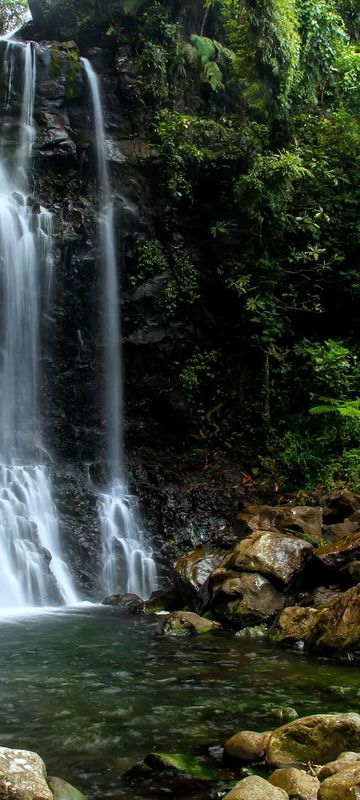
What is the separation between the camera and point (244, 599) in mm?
8664

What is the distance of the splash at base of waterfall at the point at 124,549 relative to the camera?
37.4ft

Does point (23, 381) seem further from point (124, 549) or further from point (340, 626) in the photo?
point (340, 626)

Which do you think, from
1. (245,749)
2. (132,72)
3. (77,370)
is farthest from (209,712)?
(132,72)

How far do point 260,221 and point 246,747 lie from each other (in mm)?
12253

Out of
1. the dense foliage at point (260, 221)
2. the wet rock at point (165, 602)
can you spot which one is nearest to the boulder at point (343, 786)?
the wet rock at point (165, 602)

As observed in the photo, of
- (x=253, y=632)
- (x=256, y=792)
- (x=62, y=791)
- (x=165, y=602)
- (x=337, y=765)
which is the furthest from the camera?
(x=165, y=602)

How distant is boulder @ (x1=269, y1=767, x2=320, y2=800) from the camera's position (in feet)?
11.4

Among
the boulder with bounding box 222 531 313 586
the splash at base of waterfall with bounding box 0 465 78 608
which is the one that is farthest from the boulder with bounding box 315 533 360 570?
the splash at base of waterfall with bounding box 0 465 78 608

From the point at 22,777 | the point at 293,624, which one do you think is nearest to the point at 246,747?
the point at 22,777

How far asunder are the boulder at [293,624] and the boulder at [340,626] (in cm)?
26

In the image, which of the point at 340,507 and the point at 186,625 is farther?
the point at 340,507

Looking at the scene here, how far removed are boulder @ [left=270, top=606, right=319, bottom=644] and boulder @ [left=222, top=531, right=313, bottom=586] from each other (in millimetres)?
670

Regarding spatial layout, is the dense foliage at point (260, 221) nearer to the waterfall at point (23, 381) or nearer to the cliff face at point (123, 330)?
the cliff face at point (123, 330)

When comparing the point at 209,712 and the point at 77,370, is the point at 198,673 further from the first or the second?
the point at 77,370
